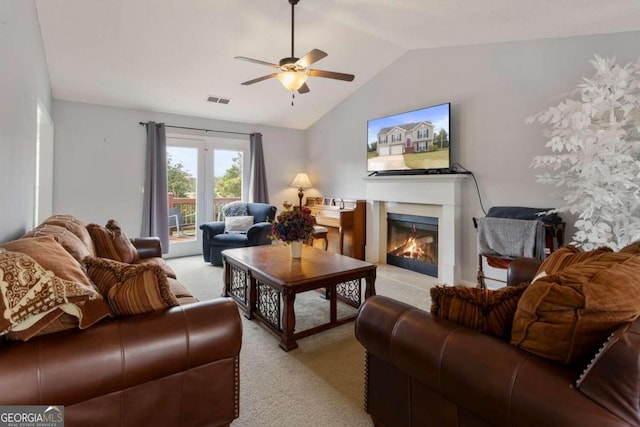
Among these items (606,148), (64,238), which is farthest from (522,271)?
(64,238)

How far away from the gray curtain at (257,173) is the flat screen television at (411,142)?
6.67 feet

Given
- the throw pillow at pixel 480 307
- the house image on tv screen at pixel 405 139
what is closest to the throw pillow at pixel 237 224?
the house image on tv screen at pixel 405 139

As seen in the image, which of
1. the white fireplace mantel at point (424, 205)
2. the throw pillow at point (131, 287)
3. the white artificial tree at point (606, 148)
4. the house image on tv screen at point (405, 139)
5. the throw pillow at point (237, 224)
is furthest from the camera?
the throw pillow at point (237, 224)

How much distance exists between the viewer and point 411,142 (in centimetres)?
425

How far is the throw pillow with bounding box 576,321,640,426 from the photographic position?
0.83m

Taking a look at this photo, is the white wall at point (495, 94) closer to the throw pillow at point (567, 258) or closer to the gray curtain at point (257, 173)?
the throw pillow at point (567, 258)

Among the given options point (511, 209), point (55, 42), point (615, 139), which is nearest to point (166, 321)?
point (615, 139)

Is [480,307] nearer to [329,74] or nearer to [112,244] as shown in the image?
[329,74]

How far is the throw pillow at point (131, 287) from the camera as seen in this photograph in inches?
53.3

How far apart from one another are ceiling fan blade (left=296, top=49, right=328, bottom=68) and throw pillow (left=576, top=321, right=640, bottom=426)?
8.10 ft

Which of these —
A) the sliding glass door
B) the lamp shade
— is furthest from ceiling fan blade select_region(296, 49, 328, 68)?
the lamp shade

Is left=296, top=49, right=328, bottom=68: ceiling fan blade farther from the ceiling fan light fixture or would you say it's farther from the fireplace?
the fireplace

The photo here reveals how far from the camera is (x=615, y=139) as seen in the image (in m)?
2.25

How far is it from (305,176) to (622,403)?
5575mm
